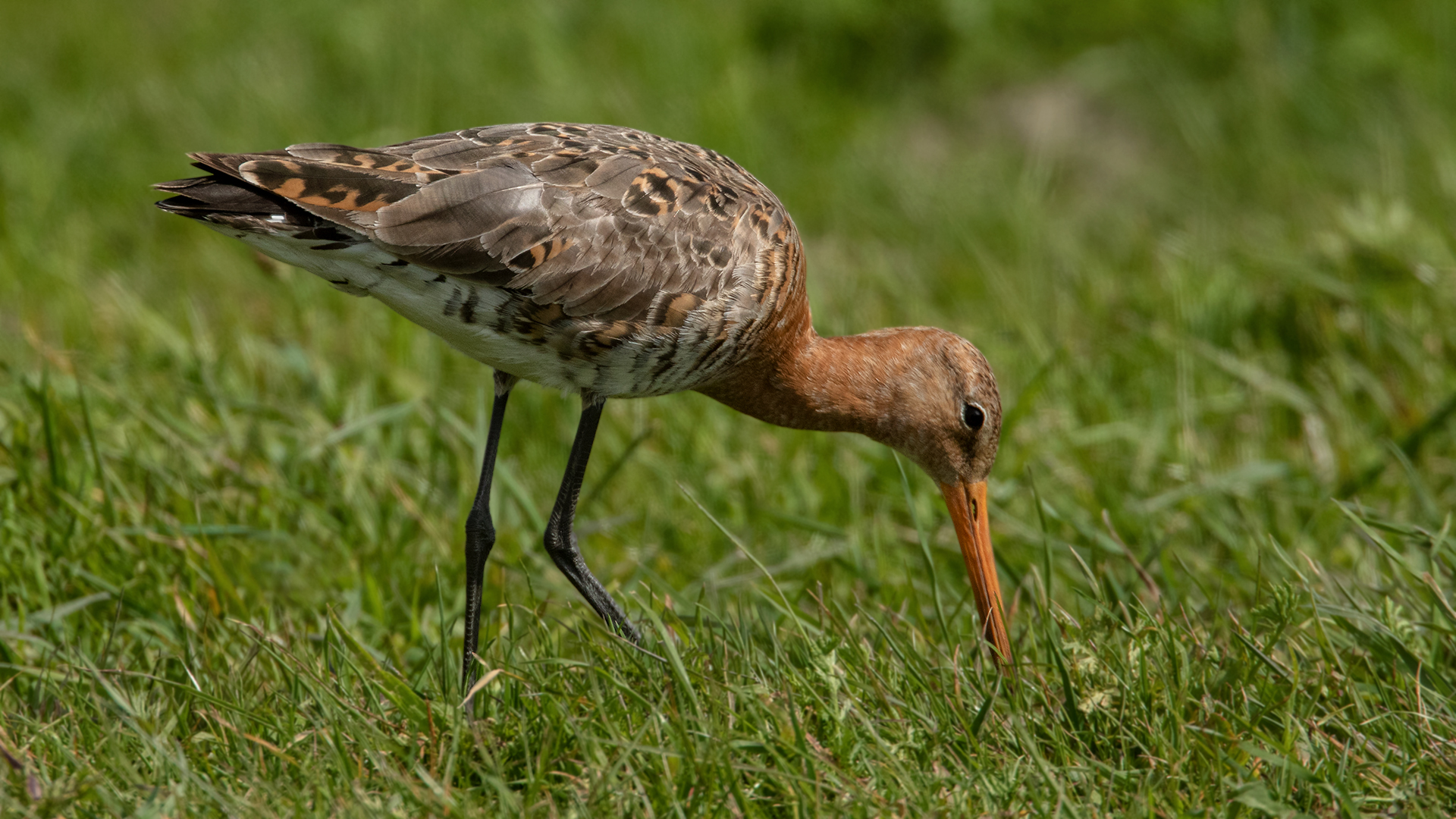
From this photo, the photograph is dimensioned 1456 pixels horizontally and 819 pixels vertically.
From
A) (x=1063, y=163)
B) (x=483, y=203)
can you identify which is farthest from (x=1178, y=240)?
(x=483, y=203)

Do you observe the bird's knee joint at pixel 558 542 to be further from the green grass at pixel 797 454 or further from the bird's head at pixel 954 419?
the bird's head at pixel 954 419

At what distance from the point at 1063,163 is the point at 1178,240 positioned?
188 centimetres

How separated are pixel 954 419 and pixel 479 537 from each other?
1474 millimetres

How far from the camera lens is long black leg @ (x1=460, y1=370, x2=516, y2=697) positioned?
12.5 feet

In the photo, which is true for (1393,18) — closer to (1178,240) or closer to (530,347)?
(1178,240)

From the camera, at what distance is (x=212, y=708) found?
3.16 metres

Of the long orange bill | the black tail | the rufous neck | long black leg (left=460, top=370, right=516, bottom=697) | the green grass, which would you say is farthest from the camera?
the rufous neck

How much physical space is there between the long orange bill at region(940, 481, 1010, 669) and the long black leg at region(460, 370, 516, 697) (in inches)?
55.5

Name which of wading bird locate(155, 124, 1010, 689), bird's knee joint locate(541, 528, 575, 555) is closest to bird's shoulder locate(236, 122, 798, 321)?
wading bird locate(155, 124, 1010, 689)

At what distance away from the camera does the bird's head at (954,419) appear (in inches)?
166

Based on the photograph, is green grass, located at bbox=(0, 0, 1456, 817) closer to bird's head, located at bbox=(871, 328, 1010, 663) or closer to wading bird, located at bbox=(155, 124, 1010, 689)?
bird's head, located at bbox=(871, 328, 1010, 663)

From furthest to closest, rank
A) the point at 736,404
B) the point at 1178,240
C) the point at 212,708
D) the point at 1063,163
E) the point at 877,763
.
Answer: the point at 1063,163
the point at 1178,240
the point at 736,404
the point at 212,708
the point at 877,763

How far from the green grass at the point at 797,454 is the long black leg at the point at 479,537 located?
0.52 feet

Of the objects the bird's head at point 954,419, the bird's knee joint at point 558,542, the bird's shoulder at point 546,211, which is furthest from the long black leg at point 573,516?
the bird's head at point 954,419
